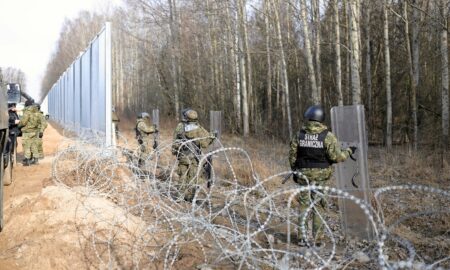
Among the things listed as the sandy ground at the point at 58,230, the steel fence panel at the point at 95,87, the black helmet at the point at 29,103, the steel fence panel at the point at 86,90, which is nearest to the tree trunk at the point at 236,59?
the steel fence panel at the point at 86,90

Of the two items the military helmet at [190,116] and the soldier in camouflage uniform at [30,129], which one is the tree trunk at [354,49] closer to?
the military helmet at [190,116]

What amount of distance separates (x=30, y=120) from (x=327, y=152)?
7.95 metres

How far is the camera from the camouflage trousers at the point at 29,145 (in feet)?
35.7

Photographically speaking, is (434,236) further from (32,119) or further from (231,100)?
(231,100)

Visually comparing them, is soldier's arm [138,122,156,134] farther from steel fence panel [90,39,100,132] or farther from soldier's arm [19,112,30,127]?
soldier's arm [19,112,30,127]

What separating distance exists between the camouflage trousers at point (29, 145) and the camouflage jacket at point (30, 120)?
108 mm

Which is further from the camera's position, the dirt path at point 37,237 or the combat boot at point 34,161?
the combat boot at point 34,161

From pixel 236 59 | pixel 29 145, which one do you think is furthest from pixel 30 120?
pixel 236 59

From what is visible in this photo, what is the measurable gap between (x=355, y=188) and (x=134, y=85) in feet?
126

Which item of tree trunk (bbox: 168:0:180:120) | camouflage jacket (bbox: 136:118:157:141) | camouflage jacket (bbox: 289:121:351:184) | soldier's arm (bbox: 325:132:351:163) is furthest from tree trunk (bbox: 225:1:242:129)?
soldier's arm (bbox: 325:132:351:163)

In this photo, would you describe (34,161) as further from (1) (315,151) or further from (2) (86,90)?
(1) (315,151)

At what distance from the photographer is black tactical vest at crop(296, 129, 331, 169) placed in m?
4.99

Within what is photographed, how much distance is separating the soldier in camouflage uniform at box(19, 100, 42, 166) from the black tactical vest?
7.56 m

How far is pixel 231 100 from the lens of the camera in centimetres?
→ 2402
